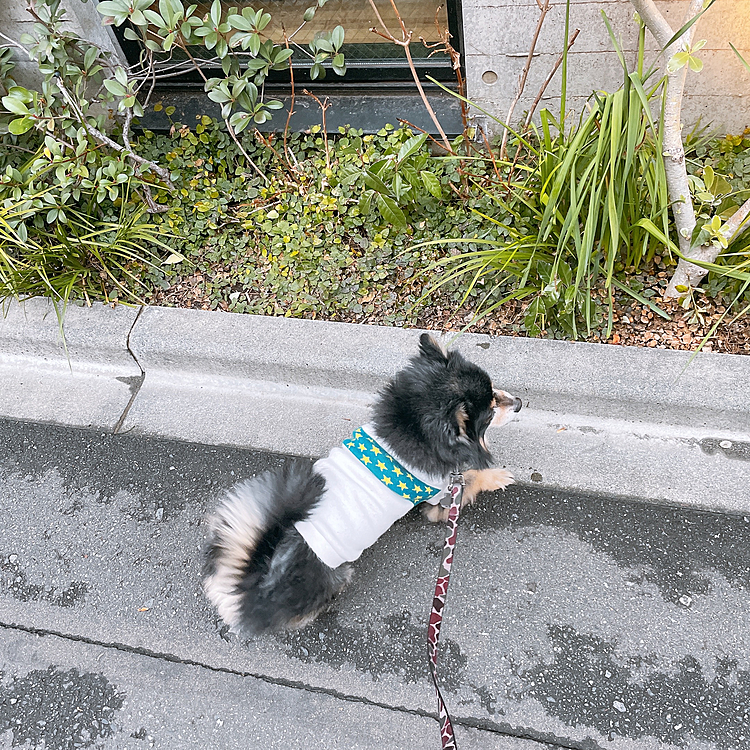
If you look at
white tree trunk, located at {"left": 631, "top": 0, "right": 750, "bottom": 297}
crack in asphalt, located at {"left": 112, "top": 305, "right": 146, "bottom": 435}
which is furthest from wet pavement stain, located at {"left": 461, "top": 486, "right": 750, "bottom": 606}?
crack in asphalt, located at {"left": 112, "top": 305, "right": 146, "bottom": 435}

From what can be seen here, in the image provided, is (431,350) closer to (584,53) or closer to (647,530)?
(647,530)

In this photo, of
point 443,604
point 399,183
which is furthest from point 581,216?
point 443,604

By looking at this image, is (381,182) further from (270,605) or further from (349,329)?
(270,605)

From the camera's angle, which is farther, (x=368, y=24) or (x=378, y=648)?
(x=368, y=24)

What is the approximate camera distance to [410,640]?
2.09 meters

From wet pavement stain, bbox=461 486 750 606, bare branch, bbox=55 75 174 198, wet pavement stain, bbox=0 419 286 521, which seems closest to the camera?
wet pavement stain, bbox=461 486 750 606

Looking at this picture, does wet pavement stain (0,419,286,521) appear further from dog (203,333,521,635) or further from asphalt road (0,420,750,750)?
dog (203,333,521,635)

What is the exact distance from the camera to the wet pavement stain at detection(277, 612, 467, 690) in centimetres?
202

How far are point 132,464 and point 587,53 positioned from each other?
2954mm

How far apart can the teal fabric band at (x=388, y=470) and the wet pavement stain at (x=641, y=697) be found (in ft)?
2.49

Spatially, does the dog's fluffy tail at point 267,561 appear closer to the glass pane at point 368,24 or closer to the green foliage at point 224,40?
the green foliage at point 224,40

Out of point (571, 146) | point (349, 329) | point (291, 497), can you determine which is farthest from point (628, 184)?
point (291, 497)

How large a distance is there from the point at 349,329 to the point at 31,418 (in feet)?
5.52

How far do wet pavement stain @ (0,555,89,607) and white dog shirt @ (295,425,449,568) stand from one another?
111cm
